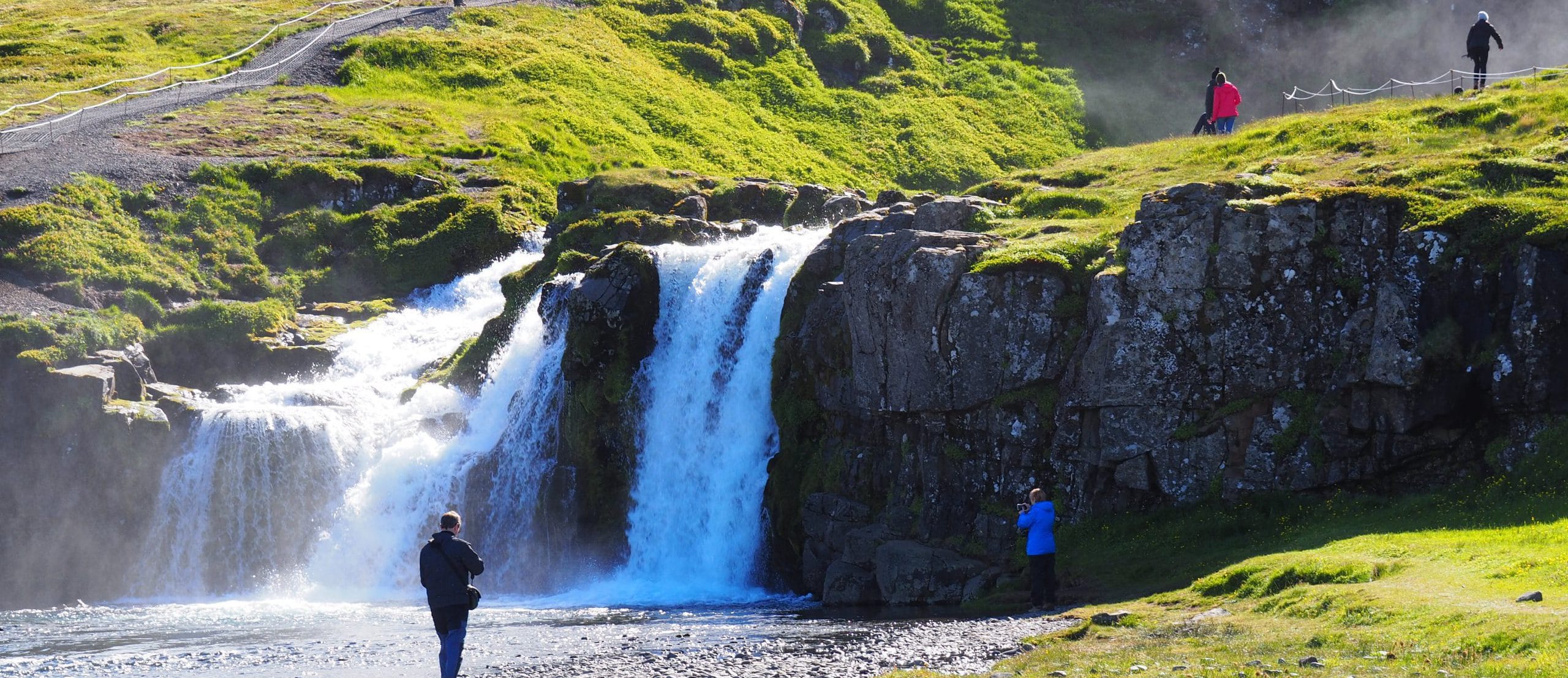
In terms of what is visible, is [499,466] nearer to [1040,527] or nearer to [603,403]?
[603,403]

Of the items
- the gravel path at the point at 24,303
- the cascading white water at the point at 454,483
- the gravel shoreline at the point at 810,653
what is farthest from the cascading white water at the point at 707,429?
the gravel path at the point at 24,303

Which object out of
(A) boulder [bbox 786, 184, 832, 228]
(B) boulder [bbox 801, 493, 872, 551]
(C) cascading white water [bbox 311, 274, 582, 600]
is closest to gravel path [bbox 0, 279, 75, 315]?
(C) cascading white water [bbox 311, 274, 582, 600]

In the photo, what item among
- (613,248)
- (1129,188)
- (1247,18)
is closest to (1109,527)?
(1129,188)

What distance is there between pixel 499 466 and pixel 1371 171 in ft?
84.8

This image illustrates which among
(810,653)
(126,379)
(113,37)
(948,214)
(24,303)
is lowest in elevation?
(810,653)

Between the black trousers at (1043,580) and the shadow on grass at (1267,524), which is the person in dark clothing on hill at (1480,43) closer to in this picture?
the shadow on grass at (1267,524)

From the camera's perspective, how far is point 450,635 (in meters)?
18.4

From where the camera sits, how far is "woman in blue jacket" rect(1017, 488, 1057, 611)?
24656mm

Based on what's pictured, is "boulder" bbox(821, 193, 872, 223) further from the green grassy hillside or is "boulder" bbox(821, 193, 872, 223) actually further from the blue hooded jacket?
the blue hooded jacket

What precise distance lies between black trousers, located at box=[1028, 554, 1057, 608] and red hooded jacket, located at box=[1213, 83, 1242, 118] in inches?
1021

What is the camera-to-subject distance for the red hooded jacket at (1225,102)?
45.8 m

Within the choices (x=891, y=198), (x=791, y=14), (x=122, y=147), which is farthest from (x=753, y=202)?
(x=791, y=14)

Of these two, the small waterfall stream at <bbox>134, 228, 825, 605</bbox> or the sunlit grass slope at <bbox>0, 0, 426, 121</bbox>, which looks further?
the sunlit grass slope at <bbox>0, 0, 426, 121</bbox>

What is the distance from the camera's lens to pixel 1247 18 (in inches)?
3684
